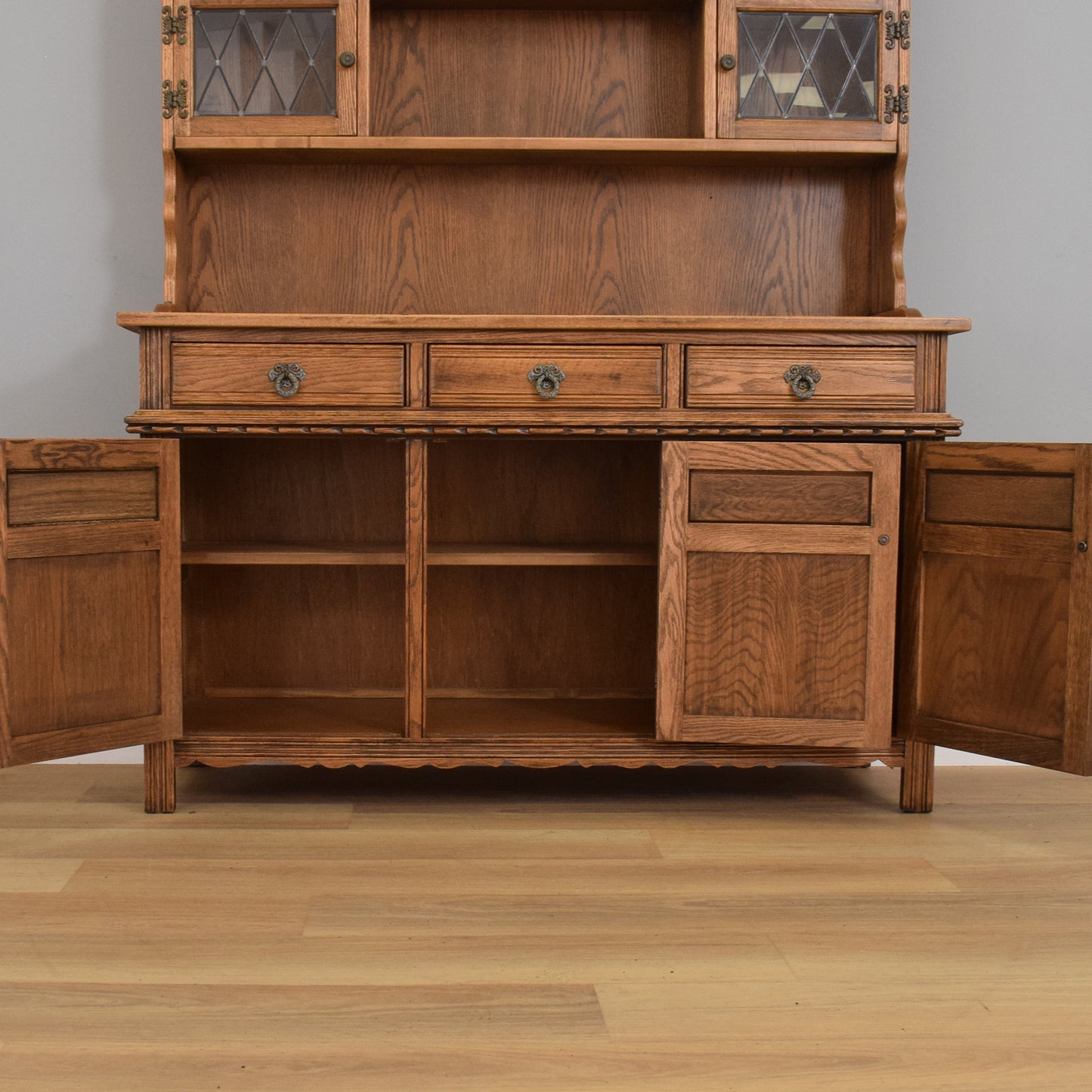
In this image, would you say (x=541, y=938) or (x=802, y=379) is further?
(x=802, y=379)

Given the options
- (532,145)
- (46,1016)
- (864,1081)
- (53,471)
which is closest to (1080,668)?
(864,1081)

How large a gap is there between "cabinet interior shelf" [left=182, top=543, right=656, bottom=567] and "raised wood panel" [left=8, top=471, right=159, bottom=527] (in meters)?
0.18

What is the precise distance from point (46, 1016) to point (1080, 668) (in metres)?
1.69

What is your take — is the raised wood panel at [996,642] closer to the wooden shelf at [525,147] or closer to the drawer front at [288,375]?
the wooden shelf at [525,147]

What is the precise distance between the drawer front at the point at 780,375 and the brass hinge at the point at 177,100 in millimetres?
1170

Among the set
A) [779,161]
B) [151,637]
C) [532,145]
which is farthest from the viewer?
[779,161]

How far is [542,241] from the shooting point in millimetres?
2539

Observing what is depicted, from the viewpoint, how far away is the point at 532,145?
2.29 metres

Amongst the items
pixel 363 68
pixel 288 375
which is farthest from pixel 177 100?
pixel 288 375

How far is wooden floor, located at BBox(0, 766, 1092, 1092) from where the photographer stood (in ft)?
4.21

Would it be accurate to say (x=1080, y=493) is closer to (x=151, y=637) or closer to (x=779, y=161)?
(x=779, y=161)

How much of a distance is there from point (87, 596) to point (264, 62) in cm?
116

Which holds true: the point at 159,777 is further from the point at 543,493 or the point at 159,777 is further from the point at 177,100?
the point at 177,100

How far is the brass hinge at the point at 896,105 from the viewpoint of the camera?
229 cm
